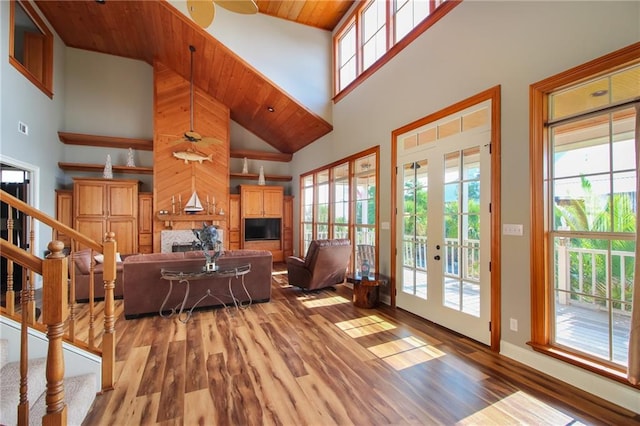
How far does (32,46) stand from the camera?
538 cm

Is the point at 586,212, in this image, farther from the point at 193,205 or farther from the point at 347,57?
the point at 193,205

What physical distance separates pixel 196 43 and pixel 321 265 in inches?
192

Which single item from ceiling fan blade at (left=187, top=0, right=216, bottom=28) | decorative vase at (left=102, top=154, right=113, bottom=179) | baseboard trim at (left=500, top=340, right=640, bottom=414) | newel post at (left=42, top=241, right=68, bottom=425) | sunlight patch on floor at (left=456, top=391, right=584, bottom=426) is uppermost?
ceiling fan blade at (left=187, top=0, right=216, bottom=28)

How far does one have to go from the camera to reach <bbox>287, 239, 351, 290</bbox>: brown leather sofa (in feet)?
14.8

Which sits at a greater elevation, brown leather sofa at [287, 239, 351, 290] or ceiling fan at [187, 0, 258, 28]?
ceiling fan at [187, 0, 258, 28]

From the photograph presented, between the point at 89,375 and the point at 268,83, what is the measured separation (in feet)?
17.0

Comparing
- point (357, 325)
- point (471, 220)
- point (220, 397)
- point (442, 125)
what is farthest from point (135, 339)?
point (442, 125)

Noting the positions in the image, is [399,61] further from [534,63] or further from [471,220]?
[471,220]

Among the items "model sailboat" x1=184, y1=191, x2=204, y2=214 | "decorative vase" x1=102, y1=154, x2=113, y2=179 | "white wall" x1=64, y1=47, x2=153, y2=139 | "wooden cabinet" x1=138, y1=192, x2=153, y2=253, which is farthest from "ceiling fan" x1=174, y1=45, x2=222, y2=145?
"decorative vase" x1=102, y1=154, x2=113, y2=179

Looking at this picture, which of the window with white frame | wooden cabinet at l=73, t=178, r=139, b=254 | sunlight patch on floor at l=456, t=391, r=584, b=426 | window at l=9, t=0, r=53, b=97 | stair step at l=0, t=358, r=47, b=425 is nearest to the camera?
stair step at l=0, t=358, r=47, b=425

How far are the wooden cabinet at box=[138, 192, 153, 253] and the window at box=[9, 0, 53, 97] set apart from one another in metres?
2.63

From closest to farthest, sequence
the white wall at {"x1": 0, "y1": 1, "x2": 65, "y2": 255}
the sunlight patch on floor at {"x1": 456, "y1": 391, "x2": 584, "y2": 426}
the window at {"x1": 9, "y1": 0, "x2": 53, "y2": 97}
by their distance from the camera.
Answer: the sunlight patch on floor at {"x1": 456, "y1": 391, "x2": 584, "y2": 426} < the white wall at {"x1": 0, "y1": 1, "x2": 65, "y2": 255} < the window at {"x1": 9, "y1": 0, "x2": 53, "y2": 97}

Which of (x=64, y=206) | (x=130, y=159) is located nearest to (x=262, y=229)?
(x=130, y=159)

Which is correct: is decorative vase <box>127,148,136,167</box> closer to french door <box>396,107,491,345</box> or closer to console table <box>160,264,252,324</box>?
console table <box>160,264,252,324</box>
